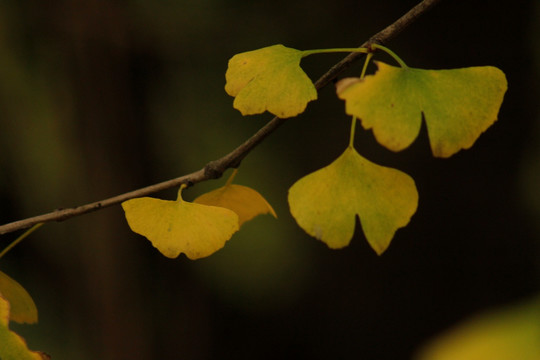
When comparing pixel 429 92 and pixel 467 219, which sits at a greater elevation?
pixel 429 92

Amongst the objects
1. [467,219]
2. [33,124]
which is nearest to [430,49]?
[467,219]

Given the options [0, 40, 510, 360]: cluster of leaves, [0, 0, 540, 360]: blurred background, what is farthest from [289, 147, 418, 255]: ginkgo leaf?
[0, 0, 540, 360]: blurred background

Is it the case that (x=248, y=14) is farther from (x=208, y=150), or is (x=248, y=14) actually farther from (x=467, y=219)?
(x=467, y=219)

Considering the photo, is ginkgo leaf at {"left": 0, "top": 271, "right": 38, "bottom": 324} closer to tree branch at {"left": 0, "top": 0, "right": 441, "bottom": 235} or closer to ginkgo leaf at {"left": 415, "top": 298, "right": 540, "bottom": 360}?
tree branch at {"left": 0, "top": 0, "right": 441, "bottom": 235}

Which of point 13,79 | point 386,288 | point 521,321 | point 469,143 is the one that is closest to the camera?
point 521,321

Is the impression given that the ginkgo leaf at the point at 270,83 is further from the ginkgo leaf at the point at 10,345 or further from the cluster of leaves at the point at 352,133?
the ginkgo leaf at the point at 10,345
